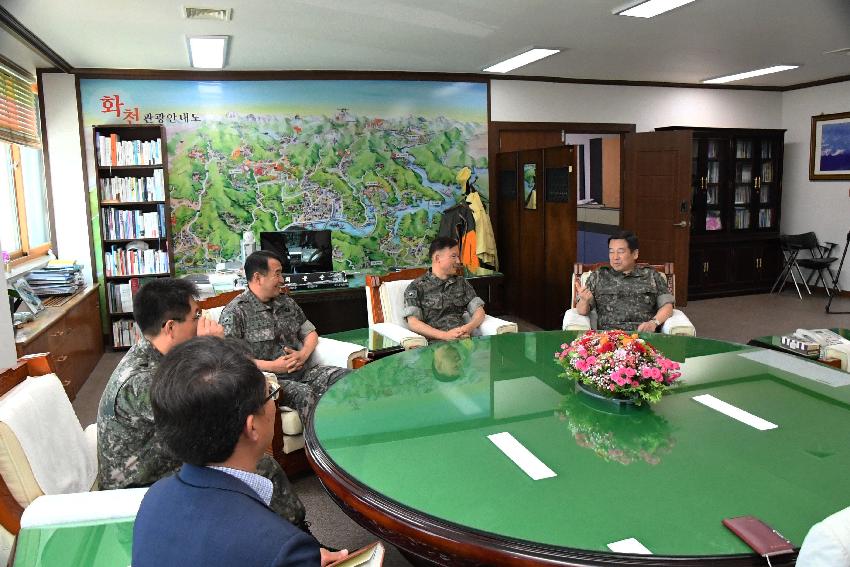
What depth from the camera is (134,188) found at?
20.2 feet

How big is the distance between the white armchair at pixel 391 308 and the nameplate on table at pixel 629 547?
2.58 meters

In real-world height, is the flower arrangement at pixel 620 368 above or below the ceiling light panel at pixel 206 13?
below

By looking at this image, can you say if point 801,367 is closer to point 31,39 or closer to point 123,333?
point 31,39

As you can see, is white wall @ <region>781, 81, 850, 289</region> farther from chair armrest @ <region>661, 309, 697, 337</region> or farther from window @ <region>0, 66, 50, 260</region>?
window @ <region>0, 66, 50, 260</region>

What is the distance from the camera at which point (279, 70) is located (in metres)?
6.68

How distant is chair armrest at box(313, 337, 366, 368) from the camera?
364 cm

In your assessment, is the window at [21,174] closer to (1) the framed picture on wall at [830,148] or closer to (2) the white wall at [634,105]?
(2) the white wall at [634,105]

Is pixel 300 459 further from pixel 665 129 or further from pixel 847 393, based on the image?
pixel 665 129

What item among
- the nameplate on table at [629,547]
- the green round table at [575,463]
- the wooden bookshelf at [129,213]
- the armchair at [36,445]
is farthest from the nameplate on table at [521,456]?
the wooden bookshelf at [129,213]

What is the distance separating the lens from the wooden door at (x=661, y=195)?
766cm

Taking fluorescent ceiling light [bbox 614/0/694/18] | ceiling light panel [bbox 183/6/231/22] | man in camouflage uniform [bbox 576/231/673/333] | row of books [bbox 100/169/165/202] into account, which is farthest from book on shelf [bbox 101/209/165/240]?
fluorescent ceiling light [bbox 614/0/694/18]

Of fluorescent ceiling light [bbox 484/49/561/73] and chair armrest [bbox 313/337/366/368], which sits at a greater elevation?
fluorescent ceiling light [bbox 484/49/561/73]

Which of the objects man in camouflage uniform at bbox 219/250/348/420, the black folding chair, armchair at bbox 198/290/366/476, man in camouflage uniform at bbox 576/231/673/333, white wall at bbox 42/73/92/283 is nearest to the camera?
armchair at bbox 198/290/366/476

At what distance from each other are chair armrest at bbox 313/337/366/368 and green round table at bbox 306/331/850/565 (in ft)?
2.65
